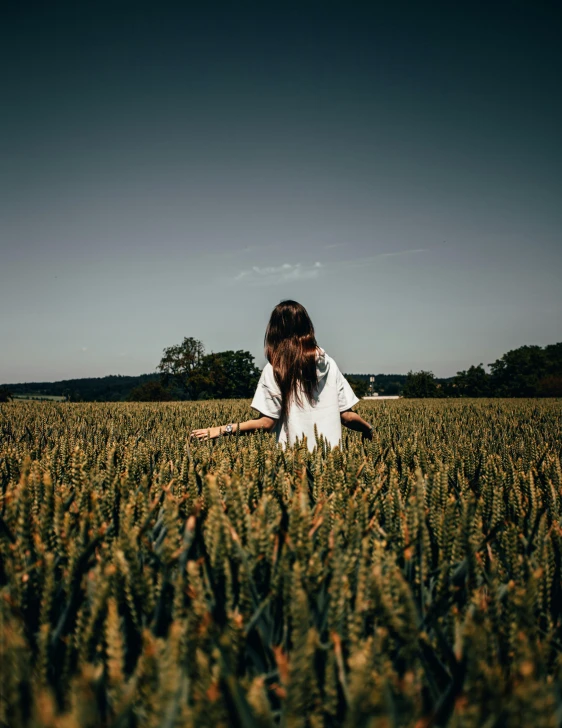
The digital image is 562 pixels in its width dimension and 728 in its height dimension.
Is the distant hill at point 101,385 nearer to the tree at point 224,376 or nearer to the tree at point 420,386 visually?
the tree at point 224,376

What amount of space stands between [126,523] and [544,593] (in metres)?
1.30

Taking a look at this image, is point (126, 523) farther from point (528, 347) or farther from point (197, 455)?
point (528, 347)

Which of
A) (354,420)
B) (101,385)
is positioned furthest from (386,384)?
(354,420)

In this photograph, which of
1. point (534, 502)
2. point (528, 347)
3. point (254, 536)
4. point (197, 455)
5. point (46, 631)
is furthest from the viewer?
point (528, 347)

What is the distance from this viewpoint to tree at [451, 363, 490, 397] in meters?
76.4

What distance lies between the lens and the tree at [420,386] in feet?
242

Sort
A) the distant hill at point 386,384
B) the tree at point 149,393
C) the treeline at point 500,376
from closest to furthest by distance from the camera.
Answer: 1. the tree at point 149,393
2. the treeline at point 500,376
3. the distant hill at point 386,384

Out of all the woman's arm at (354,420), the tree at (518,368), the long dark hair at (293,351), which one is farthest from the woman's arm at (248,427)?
the tree at (518,368)

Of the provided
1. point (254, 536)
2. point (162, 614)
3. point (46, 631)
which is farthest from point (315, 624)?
point (46, 631)

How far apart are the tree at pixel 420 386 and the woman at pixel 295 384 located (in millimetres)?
70080

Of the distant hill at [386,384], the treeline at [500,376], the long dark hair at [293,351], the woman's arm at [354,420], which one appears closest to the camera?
the long dark hair at [293,351]

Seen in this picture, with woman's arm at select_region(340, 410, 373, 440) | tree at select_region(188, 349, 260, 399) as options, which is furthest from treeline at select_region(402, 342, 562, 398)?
woman's arm at select_region(340, 410, 373, 440)

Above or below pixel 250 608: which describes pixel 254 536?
above

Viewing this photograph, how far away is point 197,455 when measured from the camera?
329 cm
